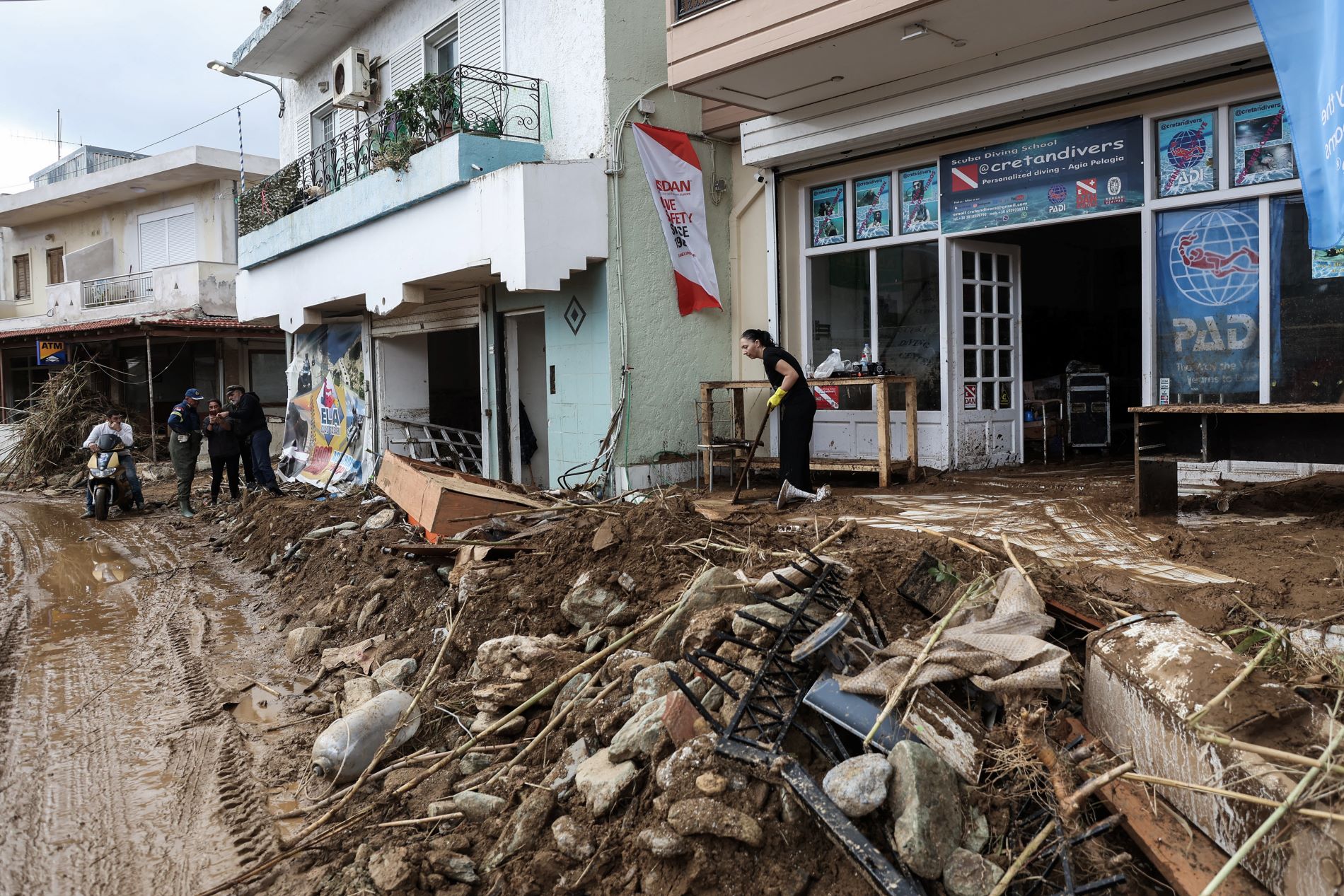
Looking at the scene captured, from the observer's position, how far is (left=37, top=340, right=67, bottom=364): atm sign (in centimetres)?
2108

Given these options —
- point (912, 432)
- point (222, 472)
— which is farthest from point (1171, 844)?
point (222, 472)

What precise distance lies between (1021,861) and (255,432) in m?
13.6

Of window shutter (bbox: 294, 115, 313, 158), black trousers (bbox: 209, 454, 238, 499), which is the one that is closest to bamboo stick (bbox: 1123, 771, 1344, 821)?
black trousers (bbox: 209, 454, 238, 499)

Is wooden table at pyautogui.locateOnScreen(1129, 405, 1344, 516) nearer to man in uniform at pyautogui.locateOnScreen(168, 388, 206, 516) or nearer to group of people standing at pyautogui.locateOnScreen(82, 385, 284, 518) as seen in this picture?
group of people standing at pyautogui.locateOnScreen(82, 385, 284, 518)

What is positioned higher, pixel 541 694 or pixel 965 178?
pixel 965 178

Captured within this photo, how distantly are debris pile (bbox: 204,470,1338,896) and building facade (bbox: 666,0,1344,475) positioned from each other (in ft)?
12.3

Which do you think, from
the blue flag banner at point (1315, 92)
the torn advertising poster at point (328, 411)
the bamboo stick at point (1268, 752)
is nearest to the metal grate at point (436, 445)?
the torn advertising poster at point (328, 411)

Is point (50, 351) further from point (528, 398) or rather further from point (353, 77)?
point (528, 398)

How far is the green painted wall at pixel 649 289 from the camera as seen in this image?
10406 mm

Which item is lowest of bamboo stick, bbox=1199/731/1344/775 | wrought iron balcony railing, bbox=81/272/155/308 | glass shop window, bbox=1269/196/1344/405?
bamboo stick, bbox=1199/731/1344/775

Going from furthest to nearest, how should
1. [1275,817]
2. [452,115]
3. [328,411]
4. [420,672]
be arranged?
[328,411]
[452,115]
[420,672]
[1275,817]

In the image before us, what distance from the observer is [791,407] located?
8.27 m

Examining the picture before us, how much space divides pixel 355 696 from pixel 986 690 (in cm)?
373

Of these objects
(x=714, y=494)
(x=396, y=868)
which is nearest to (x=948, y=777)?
(x=396, y=868)
